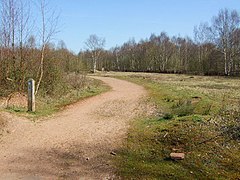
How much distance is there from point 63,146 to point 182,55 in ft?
208

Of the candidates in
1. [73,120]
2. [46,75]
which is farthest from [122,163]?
[46,75]

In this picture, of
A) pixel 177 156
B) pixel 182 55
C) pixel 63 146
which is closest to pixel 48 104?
pixel 63 146

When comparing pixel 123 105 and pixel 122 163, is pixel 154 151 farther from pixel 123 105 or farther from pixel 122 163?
pixel 123 105

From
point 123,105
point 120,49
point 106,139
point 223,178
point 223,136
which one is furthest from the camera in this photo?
point 120,49

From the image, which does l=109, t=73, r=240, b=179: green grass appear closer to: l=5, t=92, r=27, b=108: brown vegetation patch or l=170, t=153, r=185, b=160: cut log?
l=170, t=153, r=185, b=160: cut log

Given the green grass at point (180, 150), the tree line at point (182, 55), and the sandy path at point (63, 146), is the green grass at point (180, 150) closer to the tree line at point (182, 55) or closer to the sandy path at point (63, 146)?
the sandy path at point (63, 146)

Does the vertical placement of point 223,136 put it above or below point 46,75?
below

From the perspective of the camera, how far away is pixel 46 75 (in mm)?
16484

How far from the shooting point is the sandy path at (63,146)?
5633mm

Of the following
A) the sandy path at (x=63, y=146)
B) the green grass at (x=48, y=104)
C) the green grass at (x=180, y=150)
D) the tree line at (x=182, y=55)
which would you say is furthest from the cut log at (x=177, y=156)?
the tree line at (x=182, y=55)

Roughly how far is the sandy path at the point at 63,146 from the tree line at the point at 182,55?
87.8ft

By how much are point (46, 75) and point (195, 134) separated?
11342mm

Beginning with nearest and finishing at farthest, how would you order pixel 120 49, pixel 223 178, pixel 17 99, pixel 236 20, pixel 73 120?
pixel 223 178 < pixel 73 120 < pixel 17 99 < pixel 236 20 < pixel 120 49

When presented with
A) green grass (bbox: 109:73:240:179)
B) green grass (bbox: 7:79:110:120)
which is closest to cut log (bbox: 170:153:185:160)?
green grass (bbox: 109:73:240:179)
